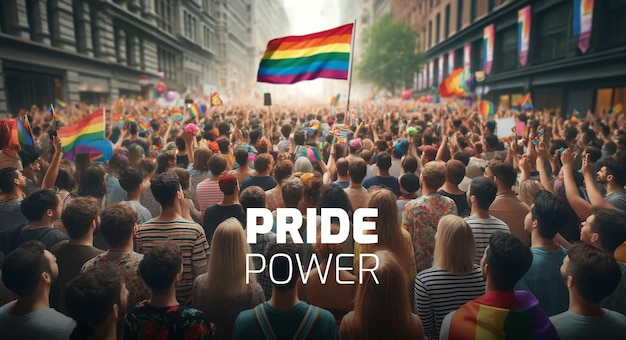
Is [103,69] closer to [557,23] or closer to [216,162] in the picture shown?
[216,162]

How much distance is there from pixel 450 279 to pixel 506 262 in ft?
1.93

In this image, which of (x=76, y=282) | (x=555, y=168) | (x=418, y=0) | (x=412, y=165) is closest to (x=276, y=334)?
(x=76, y=282)

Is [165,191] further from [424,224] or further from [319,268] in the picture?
[424,224]

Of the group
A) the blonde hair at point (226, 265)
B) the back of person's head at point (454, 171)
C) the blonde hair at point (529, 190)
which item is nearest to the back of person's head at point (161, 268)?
the blonde hair at point (226, 265)

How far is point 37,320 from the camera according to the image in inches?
106

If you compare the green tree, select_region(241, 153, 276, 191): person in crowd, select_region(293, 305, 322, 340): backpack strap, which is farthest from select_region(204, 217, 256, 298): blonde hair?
the green tree

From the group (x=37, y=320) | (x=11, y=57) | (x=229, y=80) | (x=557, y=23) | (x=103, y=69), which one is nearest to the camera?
(x=37, y=320)

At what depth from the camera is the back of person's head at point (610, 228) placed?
11.0 ft

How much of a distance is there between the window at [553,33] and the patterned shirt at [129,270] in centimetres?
2475

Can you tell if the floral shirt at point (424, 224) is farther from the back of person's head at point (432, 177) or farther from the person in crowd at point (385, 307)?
the person in crowd at point (385, 307)

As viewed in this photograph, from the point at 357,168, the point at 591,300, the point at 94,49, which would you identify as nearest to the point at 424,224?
the point at 357,168

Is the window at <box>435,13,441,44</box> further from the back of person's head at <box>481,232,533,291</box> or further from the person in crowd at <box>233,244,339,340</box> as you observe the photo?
the person in crowd at <box>233,244,339,340</box>

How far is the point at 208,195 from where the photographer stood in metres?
5.77

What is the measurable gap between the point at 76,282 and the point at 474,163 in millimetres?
5787
